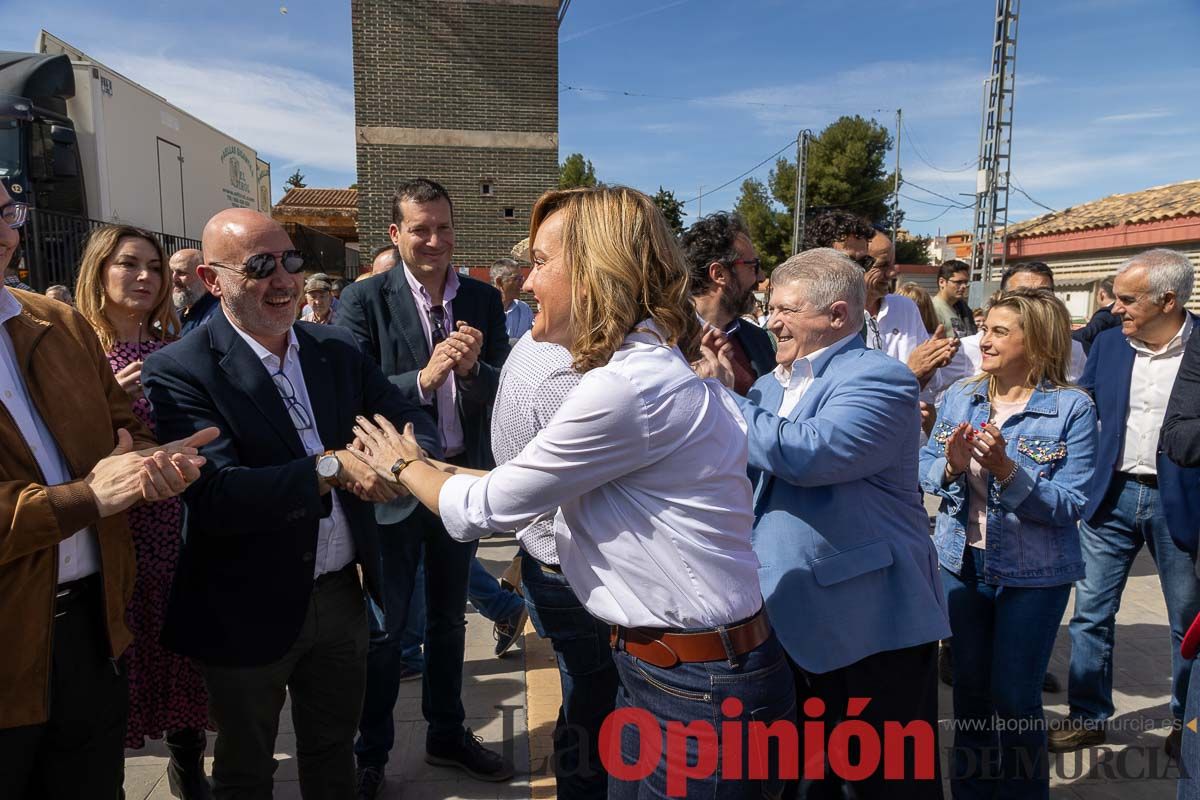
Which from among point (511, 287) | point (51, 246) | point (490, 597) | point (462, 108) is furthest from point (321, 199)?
point (490, 597)

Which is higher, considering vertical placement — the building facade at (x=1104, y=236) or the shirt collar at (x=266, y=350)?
the building facade at (x=1104, y=236)

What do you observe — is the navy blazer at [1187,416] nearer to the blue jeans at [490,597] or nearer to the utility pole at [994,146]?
the blue jeans at [490,597]

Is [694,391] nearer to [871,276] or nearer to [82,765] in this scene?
[82,765]

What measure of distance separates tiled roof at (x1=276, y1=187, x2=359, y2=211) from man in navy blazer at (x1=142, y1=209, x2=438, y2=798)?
32.1 m

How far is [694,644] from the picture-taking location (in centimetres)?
169

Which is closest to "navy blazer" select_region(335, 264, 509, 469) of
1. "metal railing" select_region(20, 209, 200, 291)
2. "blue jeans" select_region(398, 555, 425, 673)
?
"blue jeans" select_region(398, 555, 425, 673)

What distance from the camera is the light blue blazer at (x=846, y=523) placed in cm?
220

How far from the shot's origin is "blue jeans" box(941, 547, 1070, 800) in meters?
2.66

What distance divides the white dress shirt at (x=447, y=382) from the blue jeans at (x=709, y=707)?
1.73 meters

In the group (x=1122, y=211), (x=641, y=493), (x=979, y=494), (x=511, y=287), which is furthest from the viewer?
(x=1122, y=211)

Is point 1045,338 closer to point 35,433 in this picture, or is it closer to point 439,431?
point 439,431

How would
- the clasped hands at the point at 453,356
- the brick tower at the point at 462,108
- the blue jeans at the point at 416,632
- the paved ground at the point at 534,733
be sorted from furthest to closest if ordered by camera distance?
the brick tower at the point at 462,108 → the blue jeans at the point at 416,632 → the paved ground at the point at 534,733 → the clasped hands at the point at 453,356

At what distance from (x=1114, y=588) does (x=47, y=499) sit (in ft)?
13.8

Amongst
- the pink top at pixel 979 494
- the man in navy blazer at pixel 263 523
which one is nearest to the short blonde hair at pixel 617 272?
the man in navy blazer at pixel 263 523
